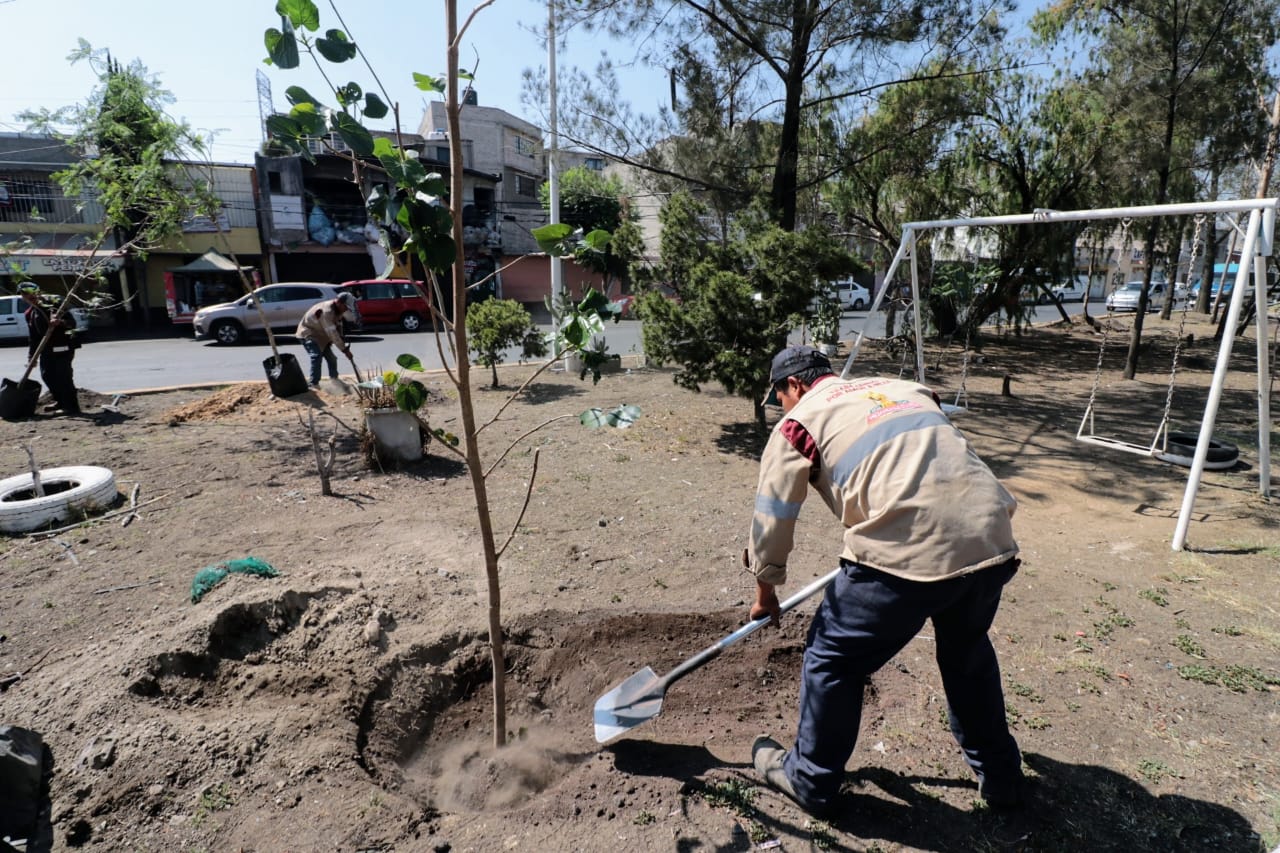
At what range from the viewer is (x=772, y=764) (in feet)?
8.54

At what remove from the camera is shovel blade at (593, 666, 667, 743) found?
2871 millimetres

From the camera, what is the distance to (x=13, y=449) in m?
6.98

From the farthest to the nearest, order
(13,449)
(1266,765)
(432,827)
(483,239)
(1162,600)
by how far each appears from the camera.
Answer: (483,239) → (13,449) → (1162,600) → (1266,765) → (432,827)

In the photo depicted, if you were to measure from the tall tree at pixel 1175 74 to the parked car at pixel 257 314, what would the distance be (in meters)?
17.2

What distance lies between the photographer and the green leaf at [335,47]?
181cm

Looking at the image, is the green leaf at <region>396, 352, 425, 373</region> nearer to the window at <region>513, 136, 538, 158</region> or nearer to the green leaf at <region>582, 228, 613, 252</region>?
the green leaf at <region>582, 228, 613, 252</region>

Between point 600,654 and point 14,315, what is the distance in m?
21.3

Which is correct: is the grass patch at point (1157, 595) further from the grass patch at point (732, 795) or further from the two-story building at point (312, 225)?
the two-story building at point (312, 225)

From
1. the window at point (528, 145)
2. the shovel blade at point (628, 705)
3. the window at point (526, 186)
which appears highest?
the window at point (526, 186)

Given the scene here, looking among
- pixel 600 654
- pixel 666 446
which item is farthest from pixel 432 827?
pixel 666 446

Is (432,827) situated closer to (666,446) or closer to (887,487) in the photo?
(887,487)

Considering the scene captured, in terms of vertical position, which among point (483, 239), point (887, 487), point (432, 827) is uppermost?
point (483, 239)

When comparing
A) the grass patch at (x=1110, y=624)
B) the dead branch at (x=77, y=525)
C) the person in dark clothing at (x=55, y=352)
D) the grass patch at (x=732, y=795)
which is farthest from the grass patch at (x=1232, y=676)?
the person in dark clothing at (x=55, y=352)

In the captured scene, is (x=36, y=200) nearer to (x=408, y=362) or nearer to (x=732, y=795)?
(x=408, y=362)
